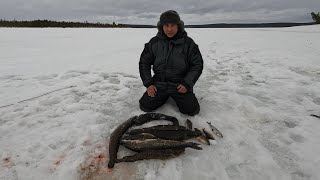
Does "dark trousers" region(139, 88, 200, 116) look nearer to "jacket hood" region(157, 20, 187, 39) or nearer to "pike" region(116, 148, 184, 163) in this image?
"jacket hood" region(157, 20, 187, 39)

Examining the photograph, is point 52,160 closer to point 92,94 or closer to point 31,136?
point 31,136

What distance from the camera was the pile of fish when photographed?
10.4ft

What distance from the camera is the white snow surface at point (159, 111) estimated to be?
3.03 meters

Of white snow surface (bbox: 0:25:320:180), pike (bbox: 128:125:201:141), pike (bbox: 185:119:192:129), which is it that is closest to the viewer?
white snow surface (bbox: 0:25:320:180)

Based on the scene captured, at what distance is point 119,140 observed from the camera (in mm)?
3480

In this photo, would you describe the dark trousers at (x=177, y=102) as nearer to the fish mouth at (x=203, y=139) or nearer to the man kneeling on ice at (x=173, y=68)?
the man kneeling on ice at (x=173, y=68)

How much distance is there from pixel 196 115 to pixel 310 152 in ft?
5.32

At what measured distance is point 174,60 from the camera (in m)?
4.49

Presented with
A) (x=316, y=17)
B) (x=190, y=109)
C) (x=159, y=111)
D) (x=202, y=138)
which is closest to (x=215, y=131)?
(x=202, y=138)

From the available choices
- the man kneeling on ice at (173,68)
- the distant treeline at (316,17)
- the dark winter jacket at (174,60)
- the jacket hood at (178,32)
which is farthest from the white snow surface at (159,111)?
the distant treeline at (316,17)

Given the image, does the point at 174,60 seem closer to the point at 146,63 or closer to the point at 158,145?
the point at 146,63

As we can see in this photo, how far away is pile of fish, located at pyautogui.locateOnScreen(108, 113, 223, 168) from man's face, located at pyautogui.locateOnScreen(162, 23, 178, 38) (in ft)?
4.27

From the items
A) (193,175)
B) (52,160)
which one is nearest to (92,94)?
(52,160)

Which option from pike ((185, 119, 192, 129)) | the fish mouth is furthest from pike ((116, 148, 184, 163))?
pike ((185, 119, 192, 129))
